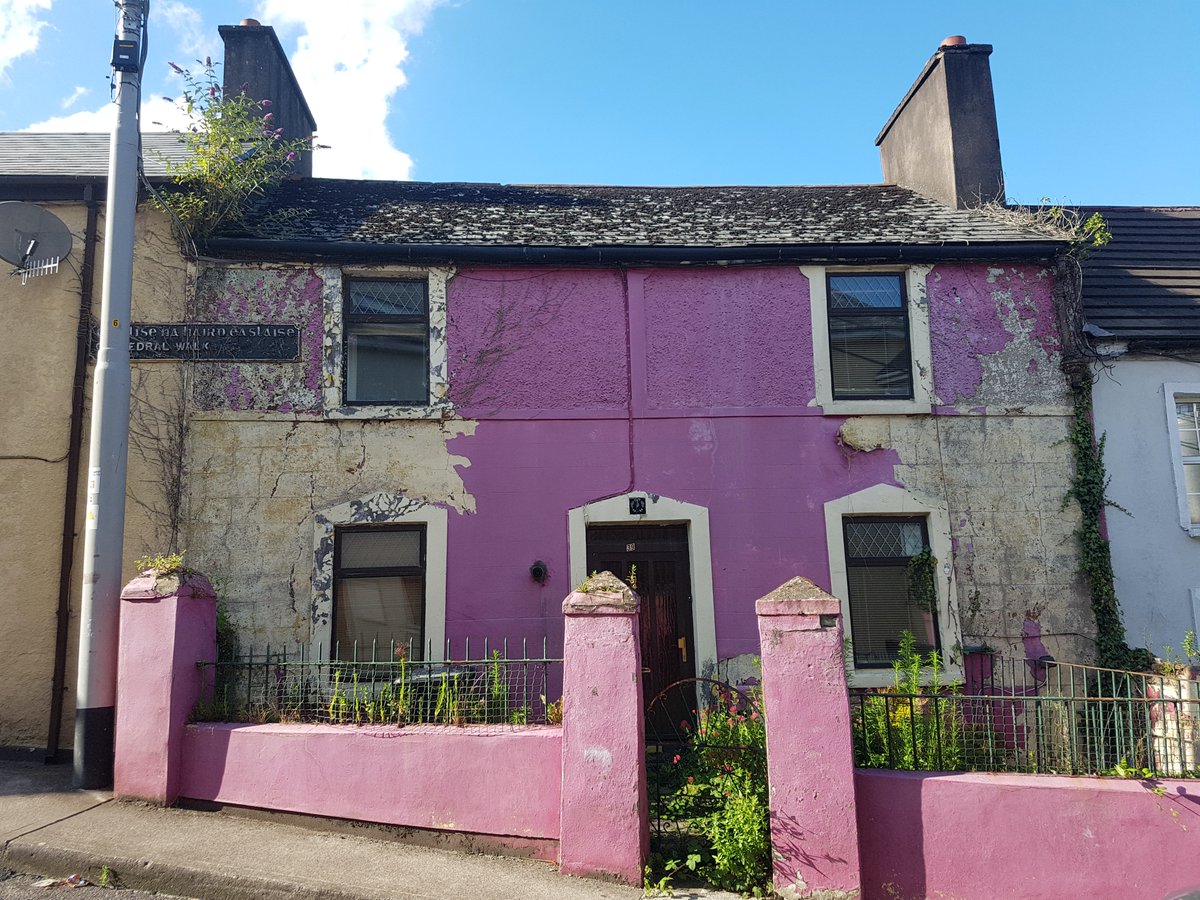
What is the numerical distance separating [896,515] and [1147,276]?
4.73 m

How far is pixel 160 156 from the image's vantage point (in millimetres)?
8531

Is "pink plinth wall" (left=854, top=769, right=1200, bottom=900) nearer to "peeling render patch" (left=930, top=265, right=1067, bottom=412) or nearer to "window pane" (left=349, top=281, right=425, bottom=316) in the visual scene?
"peeling render patch" (left=930, top=265, right=1067, bottom=412)

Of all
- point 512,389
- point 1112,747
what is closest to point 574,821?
point 1112,747

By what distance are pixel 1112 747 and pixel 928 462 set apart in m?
3.50

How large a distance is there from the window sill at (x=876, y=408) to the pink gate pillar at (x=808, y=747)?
3.65 metres

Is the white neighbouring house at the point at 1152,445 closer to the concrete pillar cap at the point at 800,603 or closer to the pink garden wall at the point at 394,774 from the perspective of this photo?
the concrete pillar cap at the point at 800,603

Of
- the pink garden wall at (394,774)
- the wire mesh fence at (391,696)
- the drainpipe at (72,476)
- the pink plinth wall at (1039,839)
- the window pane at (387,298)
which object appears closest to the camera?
the pink plinth wall at (1039,839)

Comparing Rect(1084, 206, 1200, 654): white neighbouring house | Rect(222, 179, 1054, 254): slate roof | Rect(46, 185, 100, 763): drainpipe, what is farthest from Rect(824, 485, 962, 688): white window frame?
Rect(46, 185, 100, 763): drainpipe

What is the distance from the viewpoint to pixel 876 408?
27.4 feet

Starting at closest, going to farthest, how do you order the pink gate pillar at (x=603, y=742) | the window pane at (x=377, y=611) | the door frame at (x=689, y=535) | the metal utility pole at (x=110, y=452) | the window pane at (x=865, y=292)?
the pink gate pillar at (x=603, y=742)
the metal utility pole at (x=110, y=452)
the window pane at (x=377, y=611)
the door frame at (x=689, y=535)
the window pane at (x=865, y=292)

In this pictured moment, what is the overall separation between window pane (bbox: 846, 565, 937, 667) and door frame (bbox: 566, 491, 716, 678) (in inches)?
57.5

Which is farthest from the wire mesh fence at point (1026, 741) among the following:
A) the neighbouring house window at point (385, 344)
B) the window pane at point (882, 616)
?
the neighbouring house window at point (385, 344)

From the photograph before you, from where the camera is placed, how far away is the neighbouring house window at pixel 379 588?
7.86 m

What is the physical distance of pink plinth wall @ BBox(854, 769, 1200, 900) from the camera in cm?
474
